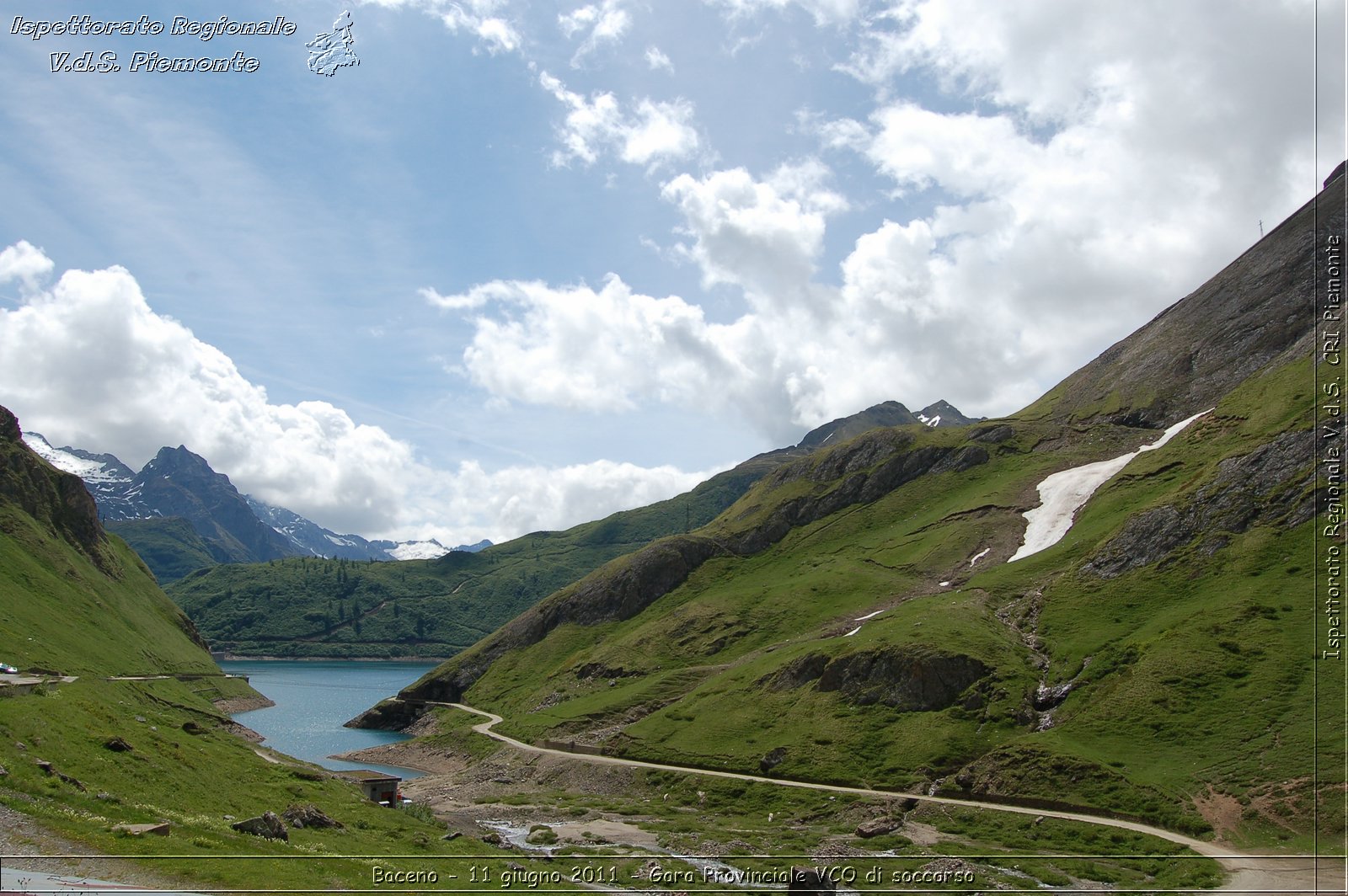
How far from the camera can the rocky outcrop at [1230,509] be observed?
102688mm

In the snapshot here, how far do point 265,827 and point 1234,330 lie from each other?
205 metres

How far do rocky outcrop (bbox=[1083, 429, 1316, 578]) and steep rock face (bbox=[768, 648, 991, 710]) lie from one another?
3078 centimetres

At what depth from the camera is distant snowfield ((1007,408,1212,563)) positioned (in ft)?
465

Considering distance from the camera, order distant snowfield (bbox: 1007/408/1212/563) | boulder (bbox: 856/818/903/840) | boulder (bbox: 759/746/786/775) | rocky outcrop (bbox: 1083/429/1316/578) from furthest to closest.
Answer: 1. distant snowfield (bbox: 1007/408/1212/563)
2. rocky outcrop (bbox: 1083/429/1316/578)
3. boulder (bbox: 759/746/786/775)
4. boulder (bbox: 856/818/903/840)

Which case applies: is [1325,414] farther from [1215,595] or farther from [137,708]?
[137,708]

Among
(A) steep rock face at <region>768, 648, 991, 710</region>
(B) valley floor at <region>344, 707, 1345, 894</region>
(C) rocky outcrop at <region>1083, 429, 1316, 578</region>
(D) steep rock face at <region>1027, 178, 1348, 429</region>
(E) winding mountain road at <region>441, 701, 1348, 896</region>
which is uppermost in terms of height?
(D) steep rock face at <region>1027, 178, 1348, 429</region>

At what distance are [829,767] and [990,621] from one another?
36.0 m

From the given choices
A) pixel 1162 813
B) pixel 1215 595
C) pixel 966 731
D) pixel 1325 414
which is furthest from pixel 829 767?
pixel 1325 414

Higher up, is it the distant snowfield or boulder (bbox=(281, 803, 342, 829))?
the distant snowfield

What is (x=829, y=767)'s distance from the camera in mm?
93062

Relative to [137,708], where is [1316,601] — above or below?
above

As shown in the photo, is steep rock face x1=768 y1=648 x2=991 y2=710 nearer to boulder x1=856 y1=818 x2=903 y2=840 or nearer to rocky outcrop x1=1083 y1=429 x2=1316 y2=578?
boulder x1=856 y1=818 x2=903 y2=840

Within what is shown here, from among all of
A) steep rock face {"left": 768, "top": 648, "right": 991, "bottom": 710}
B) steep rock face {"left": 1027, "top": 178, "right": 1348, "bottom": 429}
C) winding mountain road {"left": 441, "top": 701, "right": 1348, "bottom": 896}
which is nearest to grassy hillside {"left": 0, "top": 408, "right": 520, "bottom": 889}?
winding mountain road {"left": 441, "top": 701, "right": 1348, "bottom": 896}

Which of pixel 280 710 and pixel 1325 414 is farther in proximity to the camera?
pixel 280 710
